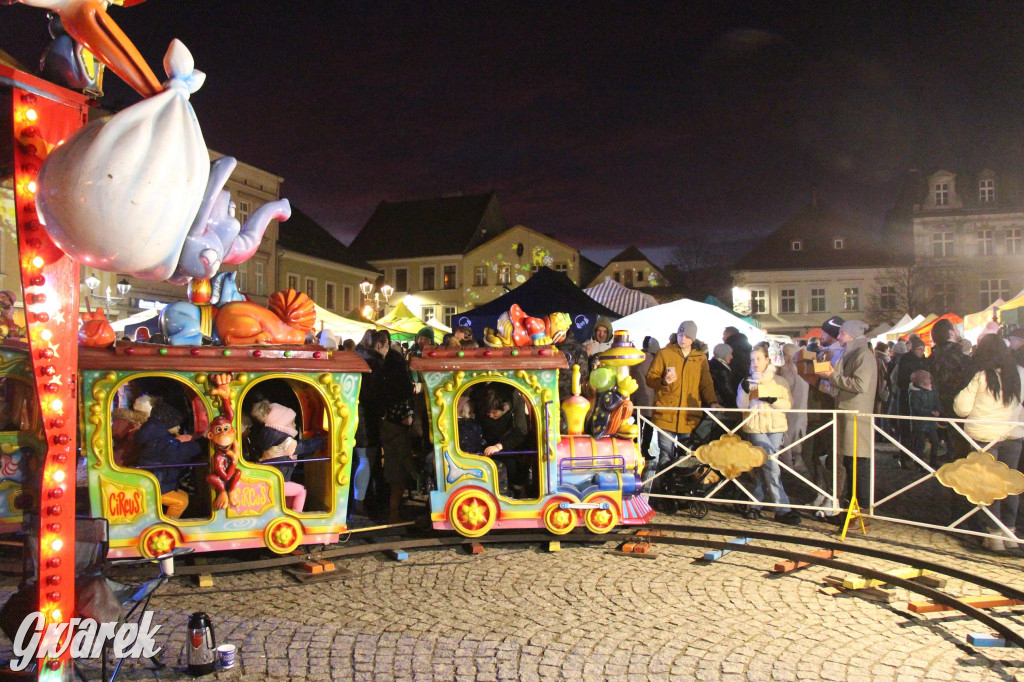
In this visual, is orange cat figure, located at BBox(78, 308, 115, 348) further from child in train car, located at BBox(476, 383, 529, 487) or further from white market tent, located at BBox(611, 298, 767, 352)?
white market tent, located at BBox(611, 298, 767, 352)

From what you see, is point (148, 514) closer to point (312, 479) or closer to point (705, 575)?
point (312, 479)

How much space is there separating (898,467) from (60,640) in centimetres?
1104

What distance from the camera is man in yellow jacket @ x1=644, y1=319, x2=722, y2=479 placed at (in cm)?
861

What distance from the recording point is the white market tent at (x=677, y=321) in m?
14.0

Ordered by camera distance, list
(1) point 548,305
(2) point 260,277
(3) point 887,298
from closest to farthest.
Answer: (1) point 548,305, (2) point 260,277, (3) point 887,298

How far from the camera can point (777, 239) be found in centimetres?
4709

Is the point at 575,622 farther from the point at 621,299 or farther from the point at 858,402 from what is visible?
the point at 621,299

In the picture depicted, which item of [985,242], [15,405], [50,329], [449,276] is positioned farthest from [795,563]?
[985,242]

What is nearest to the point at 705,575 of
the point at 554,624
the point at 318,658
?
the point at 554,624

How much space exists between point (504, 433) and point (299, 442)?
1913 millimetres

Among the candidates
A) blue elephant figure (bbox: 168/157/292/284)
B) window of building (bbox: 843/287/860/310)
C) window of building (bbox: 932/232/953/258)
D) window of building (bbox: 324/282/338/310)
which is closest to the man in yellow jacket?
blue elephant figure (bbox: 168/157/292/284)

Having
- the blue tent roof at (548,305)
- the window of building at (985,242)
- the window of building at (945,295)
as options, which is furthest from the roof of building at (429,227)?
the blue tent roof at (548,305)

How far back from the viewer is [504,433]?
23.9 ft

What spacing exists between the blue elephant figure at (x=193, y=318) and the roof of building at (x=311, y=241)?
101ft
